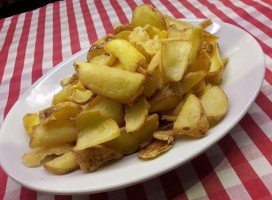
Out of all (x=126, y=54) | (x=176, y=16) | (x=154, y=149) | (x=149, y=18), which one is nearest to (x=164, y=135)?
(x=154, y=149)

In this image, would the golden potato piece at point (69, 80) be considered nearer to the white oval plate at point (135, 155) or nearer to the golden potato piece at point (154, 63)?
the white oval plate at point (135, 155)

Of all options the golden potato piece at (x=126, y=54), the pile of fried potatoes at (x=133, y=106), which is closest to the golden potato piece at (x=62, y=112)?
the pile of fried potatoes at (x=133, y=106)

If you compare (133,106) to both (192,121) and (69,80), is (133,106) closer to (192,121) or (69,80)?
(192,121)

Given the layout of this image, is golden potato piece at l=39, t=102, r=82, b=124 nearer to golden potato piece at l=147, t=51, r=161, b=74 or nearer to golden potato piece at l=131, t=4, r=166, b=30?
golden potato piece at l=147, t=51, r=161, b=74

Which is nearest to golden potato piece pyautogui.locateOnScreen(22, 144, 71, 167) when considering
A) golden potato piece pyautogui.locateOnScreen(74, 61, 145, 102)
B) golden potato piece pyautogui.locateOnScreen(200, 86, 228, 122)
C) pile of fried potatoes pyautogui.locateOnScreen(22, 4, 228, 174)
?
pile of fried potatoes pyautogui.locateOnScreen(22, 4, 228, 174)

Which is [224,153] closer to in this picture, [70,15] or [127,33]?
[127,33]

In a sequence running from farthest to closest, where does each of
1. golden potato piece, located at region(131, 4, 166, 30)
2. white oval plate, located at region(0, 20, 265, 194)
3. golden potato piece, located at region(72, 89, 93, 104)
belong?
golden potato piece, located at region(131, 4, 166, 30), golden potato piece, located at region(72, 89, 93, 104), white oval plate, located at region(0, 20, 265, 194)
